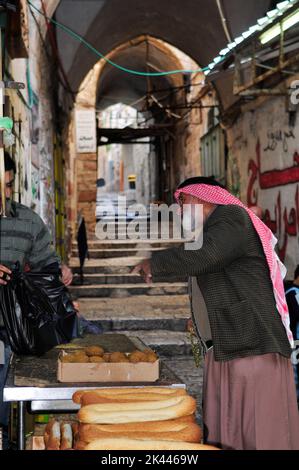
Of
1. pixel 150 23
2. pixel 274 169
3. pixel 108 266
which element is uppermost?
pixel 150 23

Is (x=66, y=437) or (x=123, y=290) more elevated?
(x=66, y=437)

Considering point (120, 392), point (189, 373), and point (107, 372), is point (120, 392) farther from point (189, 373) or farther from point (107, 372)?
point (189, 373)

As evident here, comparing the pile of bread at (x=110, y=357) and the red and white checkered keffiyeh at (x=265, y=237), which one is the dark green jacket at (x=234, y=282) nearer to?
the red and white checkered keffiyeh at (x=265, y=237)

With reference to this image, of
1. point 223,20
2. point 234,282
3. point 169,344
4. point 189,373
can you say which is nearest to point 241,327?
point 234,282

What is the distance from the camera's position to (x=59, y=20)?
36.2 ft

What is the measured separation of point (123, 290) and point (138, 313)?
75.2 inches

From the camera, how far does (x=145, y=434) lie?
2.31m

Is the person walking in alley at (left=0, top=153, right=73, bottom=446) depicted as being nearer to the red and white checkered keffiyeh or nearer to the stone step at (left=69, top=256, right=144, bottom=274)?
the red and white checkered keffiyeh

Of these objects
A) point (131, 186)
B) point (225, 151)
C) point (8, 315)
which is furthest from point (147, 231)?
point (131, 186)

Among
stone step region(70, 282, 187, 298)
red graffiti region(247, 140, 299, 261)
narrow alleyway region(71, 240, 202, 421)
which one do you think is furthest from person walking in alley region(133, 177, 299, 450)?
stone step region(70, 282, 187, 298)

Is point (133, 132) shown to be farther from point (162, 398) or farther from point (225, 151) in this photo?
point (162, 398)

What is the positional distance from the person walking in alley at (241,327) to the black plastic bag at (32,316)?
2.97 feet

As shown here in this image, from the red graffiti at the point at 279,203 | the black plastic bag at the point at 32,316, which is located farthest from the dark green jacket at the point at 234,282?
the red graffiti at the point at 279,203

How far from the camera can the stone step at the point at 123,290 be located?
1130 centimetres
